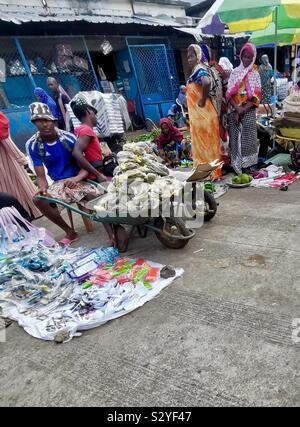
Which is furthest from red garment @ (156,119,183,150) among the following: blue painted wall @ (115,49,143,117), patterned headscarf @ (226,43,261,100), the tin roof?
blue painted wall @ (115,49,143,117)

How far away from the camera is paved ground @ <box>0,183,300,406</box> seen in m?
1.85

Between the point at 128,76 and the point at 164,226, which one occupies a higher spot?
the point at 128,76

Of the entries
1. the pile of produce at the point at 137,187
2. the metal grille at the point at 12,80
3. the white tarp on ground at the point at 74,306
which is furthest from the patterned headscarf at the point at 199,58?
the metal grille at the point at 12,80

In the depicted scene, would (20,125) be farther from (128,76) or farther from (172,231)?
(172,231)

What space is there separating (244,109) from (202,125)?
0.67 meters

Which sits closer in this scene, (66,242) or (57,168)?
(57,168)

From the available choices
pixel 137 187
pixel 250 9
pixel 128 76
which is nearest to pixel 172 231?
pixel 137 187

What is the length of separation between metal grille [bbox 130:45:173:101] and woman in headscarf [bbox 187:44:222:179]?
22.2 feet

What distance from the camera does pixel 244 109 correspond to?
4.89m

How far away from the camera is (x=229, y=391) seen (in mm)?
1789

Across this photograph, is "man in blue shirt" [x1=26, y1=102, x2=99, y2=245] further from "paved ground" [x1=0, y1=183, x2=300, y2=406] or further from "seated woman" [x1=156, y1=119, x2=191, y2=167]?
"seated woman" [x1=156, y1=119, x2=191, y2=167]

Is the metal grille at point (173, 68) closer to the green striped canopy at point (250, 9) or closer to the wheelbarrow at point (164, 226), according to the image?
the green striped canopy at point (250, 9)

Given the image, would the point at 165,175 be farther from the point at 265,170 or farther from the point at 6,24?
the point at 6,24

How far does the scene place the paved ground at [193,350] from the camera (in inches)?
72.7
